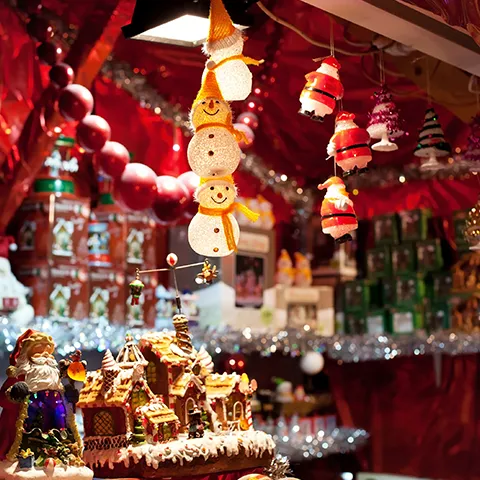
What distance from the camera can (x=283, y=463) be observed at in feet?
8.02

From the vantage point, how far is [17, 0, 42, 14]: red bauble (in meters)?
3.35

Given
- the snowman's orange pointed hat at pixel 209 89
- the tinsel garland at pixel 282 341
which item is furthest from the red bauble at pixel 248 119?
the snowman's orange pointed hat at pixel 209 89

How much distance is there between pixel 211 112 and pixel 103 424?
2.85 feet

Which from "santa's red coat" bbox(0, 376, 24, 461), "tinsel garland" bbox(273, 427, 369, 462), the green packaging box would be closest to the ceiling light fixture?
"santa's red coat" bbox(0, 376, 24, 461)

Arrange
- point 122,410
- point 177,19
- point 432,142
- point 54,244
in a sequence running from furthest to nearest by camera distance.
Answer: point 54,244, point 432,142, point 177,19, point 122,410

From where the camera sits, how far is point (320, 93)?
8.02 ft

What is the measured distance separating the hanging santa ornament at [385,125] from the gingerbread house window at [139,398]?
116 cm

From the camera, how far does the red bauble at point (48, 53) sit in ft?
10.6

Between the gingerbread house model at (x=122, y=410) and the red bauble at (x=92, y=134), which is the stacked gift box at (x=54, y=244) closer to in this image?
the red bauble at (x=92, y=134)

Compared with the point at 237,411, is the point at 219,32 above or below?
above

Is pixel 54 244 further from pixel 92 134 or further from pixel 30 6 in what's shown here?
pixel 30 6

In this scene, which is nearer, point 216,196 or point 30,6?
point 216,196

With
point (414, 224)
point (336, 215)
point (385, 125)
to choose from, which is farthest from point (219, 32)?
point (414, 224)

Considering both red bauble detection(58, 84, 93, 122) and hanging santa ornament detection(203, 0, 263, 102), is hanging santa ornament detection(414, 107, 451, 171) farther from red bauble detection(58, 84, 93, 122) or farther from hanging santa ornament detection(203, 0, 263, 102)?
red bauble detection(58, 84, 93, 122)
